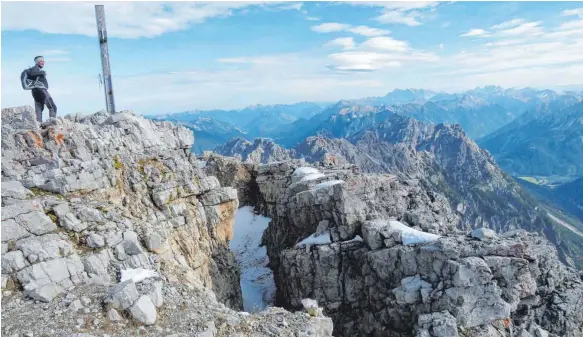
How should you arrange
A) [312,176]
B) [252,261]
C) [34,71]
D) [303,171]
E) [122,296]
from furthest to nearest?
1. [252,261]
2. [303,171]
3. [312,176]
4. [34,71]
5. [122,296]

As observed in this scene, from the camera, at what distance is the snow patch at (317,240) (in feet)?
138

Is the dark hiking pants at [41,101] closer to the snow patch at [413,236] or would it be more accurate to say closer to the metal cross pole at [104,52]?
the metal cross pole at [104,52]

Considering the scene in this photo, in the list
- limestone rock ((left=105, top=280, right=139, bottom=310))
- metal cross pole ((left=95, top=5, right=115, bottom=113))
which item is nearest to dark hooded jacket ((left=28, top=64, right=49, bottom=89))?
metal cross pole ((left=95, top=5, right=115, bottom=113))

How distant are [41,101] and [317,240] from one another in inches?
1071

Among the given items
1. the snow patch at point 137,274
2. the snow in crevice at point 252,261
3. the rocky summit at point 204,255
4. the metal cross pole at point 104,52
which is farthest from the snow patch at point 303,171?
the snow patch at point 137,274

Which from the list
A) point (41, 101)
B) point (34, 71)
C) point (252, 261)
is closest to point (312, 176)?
point (252, 261)

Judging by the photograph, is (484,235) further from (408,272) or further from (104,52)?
(104,52)

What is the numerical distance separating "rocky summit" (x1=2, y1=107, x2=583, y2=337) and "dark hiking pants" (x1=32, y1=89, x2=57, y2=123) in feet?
3.70

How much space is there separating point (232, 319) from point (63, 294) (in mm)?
7290

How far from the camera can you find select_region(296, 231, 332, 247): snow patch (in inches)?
1659

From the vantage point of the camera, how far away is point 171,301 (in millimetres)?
18844

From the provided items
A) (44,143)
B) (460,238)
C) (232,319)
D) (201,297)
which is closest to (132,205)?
(44,143)

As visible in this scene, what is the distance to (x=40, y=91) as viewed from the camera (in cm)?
2797

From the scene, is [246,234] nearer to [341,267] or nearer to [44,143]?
[341,267]
